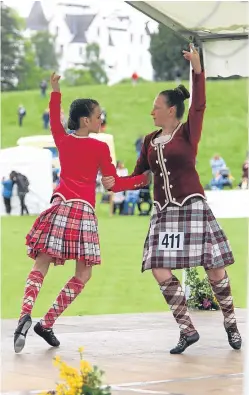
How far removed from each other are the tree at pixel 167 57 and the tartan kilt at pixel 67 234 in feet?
196

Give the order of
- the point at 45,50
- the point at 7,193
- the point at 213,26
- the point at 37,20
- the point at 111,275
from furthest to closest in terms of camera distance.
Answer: the point at 37,20 < the point at 45,50 < the point at 7,193 < the point at 111,275 < the point at 213,26

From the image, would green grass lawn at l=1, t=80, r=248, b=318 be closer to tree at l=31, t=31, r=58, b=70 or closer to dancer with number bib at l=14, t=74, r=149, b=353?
dancer with number bib at l=14, t=74, r=149, b=353

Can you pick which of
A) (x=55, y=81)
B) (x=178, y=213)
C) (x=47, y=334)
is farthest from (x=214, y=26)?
(x=47, y=334)

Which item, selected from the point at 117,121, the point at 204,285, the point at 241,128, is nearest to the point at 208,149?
the point at 241,128

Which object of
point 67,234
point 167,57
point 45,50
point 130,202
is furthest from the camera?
point 45,50

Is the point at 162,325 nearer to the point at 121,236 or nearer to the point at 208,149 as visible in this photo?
the point at 121,236

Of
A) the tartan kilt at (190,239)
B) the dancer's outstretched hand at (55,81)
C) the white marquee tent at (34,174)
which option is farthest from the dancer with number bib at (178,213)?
the white marquee tent at (34,174)

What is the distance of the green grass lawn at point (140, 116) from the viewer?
167 ft

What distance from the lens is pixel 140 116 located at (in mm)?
56719

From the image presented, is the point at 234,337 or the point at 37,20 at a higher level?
the point at 37,20

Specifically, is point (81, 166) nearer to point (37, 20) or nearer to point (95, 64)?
point (95, 64)

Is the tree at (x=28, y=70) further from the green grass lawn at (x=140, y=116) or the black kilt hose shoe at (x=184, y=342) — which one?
the black kilt hose shoe at (x=184, y=342)

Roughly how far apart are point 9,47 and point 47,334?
6419cm

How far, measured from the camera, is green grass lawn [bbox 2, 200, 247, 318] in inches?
484
